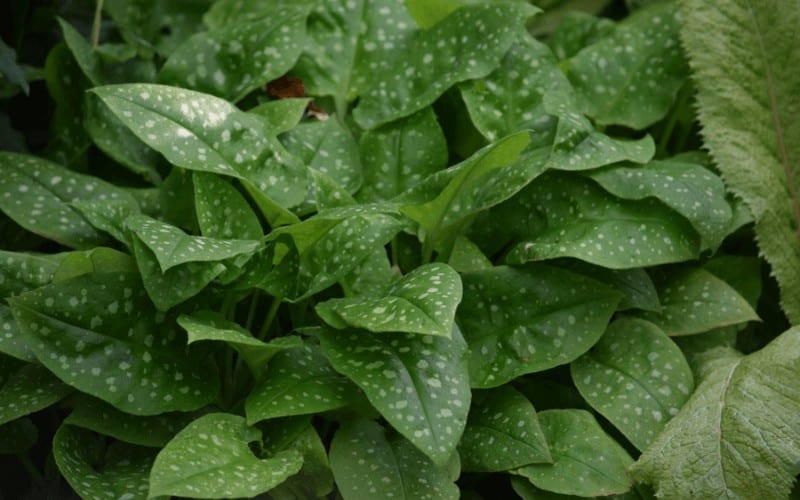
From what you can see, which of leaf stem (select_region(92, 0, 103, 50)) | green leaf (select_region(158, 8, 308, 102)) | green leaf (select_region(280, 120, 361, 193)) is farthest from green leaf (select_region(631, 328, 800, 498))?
leaf stem (select_region(92, 0, 103, 50))

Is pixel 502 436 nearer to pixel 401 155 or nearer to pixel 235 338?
pixel 235 338

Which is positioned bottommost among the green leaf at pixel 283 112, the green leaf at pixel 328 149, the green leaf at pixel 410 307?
the green leaf at pixel 410 307

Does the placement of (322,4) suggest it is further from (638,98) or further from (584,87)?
(638,98)

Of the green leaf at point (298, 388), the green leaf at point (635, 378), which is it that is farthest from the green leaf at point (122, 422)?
the green leaf at point (635, 378)

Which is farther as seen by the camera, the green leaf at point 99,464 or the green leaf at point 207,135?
the green leaf at point 207,135

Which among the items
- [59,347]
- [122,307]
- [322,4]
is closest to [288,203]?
[122,307]

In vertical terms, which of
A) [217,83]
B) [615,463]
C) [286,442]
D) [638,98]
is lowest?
[615,463]

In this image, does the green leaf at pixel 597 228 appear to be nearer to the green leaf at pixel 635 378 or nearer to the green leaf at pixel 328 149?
the green leaf at pixel 635 378
